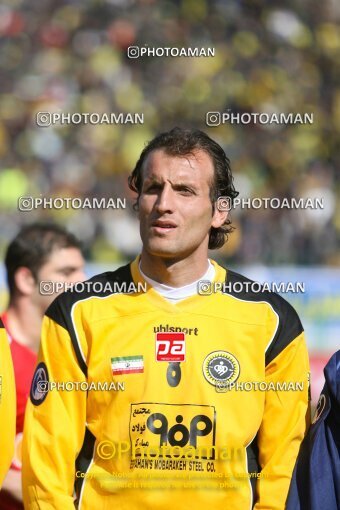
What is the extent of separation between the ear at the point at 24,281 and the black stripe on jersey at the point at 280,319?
161 cm

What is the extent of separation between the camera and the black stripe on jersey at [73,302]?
108 inches

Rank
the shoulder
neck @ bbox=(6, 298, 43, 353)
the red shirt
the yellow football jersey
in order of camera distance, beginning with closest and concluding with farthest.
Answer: the yellow football jersey → the shoulder → the red shirt → neck @ bbox=(6, 298, 43, 353)

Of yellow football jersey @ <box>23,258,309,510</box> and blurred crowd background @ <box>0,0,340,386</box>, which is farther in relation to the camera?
blurred crowd background @ <box>0,0,340,386</box>

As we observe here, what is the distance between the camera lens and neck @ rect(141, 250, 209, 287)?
286 cm

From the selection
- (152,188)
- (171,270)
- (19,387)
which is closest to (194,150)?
(152,188)

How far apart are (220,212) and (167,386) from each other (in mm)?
654

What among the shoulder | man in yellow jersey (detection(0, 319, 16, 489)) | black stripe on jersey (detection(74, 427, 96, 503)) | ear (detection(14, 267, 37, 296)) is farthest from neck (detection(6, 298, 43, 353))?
black stripe on jersey (detection(74, 427, 96, 503))

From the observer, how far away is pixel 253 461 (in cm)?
276

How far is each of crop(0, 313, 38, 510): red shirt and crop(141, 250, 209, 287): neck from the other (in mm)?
1062

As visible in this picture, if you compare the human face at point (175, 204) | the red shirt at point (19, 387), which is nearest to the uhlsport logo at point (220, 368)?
the human face at point (175, 204)

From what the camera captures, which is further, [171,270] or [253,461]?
[171,270]

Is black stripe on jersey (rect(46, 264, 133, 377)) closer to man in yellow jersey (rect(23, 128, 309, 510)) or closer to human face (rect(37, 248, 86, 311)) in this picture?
man in yellow jersey (rect(23, 128, 309, 510))

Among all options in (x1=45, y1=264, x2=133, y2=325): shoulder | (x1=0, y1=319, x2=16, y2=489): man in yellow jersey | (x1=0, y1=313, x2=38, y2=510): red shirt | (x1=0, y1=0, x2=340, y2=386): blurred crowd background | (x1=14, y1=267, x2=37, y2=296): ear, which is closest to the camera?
(x1=45, y1=264, x2=133, y2=325): shoulder

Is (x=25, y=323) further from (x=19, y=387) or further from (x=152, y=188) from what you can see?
(x=152, y=188)
